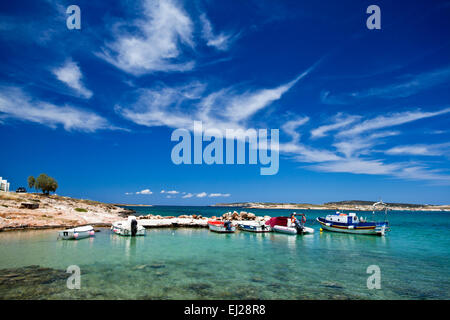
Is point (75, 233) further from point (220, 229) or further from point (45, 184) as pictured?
point (45, 184)

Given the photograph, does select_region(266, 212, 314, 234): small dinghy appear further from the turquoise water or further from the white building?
the white building

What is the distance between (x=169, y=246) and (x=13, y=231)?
23.3 metres

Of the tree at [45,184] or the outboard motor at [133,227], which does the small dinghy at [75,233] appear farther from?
the tree at [45,184]

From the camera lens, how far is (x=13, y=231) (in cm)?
3416

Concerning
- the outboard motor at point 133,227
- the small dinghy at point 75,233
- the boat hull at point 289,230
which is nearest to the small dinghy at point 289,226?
the boat hull at point 289,230

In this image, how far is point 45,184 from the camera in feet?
260

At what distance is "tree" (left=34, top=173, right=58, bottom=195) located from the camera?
78988mm

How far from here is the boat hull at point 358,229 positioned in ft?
155

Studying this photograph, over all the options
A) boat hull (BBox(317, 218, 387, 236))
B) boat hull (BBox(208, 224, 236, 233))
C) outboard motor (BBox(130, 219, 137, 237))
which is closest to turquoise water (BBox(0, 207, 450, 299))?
outboard motor (BBox(130, 219, 137, 237))

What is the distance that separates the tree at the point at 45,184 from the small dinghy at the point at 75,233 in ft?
193

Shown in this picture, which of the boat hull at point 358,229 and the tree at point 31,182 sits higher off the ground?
the tree at point 31,182

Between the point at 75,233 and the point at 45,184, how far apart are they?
61520mm
